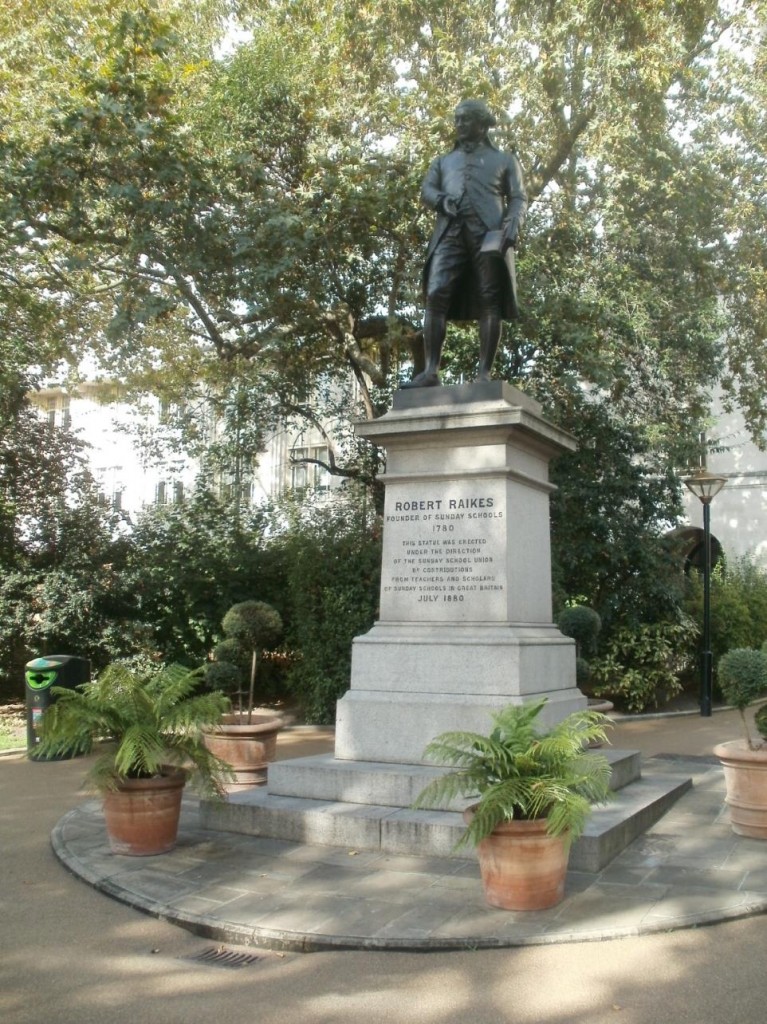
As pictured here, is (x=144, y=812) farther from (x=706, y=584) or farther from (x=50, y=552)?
(x=706, y=584)

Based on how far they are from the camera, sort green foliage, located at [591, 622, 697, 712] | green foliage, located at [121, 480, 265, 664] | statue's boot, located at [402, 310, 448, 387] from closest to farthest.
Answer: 1. statue's boot, located at [402, 310, 448, 387]
2. green foliage, located at [591, 622, 697, 712]
3. green foliage, located at [121, 480, 265, 664]

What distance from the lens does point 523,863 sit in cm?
504

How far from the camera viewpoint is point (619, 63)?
45.5 ft

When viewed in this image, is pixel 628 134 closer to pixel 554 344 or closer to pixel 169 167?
pixel 554 344

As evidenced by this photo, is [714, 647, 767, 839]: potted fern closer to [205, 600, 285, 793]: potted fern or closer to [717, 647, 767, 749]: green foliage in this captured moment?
[717, 647, 767, 749]: green foliage

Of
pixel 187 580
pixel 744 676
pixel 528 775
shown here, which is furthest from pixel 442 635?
pixel 187 580

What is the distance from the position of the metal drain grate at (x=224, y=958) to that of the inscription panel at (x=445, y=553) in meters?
3.33

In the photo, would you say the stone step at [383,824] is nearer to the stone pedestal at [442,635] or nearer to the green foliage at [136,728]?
the stone pedestal at [442,635]

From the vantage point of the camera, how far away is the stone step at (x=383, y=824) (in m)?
6.09

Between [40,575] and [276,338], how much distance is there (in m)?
6.42

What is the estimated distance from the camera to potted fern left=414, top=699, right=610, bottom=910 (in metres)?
4.93

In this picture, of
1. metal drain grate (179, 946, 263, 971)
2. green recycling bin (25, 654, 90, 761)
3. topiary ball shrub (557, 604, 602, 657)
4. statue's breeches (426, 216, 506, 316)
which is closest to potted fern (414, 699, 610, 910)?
metal drain grate (179, 946, 263, 971)

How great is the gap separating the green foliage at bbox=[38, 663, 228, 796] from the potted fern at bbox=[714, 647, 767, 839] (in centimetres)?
359

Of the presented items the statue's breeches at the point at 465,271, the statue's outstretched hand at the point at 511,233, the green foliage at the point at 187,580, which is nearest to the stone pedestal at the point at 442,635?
the statue's breeches at the point at 465,271
